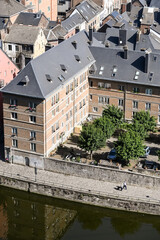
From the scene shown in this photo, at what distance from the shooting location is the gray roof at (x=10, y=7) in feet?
404

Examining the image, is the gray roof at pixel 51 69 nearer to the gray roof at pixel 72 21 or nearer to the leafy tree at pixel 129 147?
the leafy tree at pixel 129 147

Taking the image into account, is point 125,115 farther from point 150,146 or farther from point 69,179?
point 69,179

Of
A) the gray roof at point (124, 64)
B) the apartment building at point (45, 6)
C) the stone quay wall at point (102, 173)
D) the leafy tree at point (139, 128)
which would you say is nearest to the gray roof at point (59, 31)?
the apartment building at point (45, 6)

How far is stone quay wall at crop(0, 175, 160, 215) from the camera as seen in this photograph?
7538 cm

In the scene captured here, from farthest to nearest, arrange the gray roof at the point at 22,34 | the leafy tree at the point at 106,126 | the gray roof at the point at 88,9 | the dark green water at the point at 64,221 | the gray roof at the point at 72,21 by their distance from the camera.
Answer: the gray roof at the point at 88,9 < the gray roof at the point at 72,21 < the gray roof at the point at 22,34 < the leafy tree at the point at 106,126 < the dark green water at the point at 64,221

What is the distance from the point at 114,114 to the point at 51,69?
1484cm

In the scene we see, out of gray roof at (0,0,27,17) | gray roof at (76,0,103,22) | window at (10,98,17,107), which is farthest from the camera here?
gray roof at (76,0,103,22)

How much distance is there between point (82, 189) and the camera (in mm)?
77938

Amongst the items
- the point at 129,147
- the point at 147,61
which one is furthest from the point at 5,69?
the point at 129,147

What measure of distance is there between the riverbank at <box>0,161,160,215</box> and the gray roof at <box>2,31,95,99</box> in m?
13.1

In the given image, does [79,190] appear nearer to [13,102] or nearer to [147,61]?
[13,102]

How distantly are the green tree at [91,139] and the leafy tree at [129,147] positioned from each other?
3.16 m

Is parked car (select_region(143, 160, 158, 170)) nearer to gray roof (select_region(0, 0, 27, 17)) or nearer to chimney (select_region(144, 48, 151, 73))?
chimney (select_region(144, 48, 151, 73))

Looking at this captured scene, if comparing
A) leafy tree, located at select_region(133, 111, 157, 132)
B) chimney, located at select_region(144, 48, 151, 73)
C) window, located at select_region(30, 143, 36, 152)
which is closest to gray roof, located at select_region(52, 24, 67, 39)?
chimney, located at select_region(144, 48, 151, 73)
